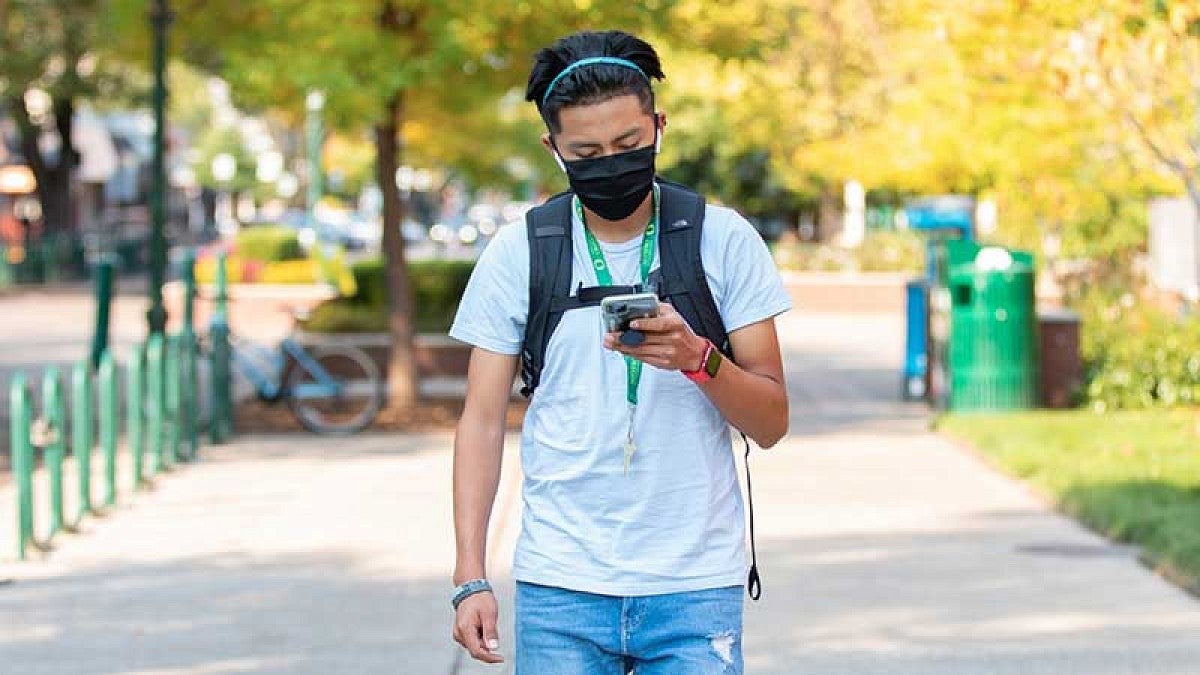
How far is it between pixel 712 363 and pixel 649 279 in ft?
0.91

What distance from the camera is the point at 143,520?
462 inches

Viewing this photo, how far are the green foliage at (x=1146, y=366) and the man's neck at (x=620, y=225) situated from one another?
41.4 ft

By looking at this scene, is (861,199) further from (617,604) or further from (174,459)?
(617,604)

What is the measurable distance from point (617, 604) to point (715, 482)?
0.27 meters

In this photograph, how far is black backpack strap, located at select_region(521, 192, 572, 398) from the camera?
12.7ft

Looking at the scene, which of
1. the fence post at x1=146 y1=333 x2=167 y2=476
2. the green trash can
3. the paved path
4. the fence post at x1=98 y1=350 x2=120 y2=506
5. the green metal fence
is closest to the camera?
the paved path

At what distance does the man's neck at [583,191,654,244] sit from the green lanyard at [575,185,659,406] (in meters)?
0.01

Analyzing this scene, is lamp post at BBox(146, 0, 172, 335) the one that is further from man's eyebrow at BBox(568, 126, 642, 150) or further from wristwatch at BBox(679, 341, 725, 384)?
wristwatch at BBox(679, 341, 725, 384)

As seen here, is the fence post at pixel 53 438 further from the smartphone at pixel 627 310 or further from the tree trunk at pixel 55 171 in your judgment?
the tree trunk at pixel 55 171

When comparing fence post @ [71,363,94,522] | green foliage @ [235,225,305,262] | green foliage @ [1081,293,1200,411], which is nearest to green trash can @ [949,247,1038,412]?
green foliage @ [1081,293,1200,411]

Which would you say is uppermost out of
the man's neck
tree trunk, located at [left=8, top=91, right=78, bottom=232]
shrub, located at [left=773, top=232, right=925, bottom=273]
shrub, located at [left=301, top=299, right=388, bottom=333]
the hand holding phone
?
tree trunk, located at [left=8, top=91, right=78, bottom=232]

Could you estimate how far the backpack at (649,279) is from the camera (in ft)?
12.7

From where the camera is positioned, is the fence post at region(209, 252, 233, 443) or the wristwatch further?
the fence post at region(209, 252, 233, 443)

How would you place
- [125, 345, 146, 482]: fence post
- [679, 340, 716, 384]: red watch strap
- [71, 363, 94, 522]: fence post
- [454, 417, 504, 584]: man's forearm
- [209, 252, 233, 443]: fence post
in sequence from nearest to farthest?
[679, 340, 716, 384]: red watch strap → [454, 417, 504, 584]: man's forearm → [71, 363, 94, 522]: fence post → [125, 345, 146, 482]: fence post → [209, 252, 233, 443]: fence post
